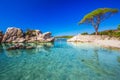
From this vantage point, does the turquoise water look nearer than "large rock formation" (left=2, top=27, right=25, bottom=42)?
Yes

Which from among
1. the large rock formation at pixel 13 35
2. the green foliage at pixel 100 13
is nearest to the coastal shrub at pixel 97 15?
the green foliage at pixel 100 13

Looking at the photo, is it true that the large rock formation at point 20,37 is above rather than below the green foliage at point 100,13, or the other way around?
below

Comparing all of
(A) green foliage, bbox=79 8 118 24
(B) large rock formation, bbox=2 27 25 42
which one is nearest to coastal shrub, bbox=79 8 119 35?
(A) green foliage, bbox=79 8 118 24

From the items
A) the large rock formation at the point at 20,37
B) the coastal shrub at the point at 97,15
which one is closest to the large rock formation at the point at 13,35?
the large rock formation at the point at 20,37

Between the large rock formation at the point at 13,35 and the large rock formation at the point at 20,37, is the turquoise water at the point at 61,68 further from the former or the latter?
the large rock formation at the point at 13,35

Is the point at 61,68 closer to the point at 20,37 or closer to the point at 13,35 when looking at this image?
the point at 20,37

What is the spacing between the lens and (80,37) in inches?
1816

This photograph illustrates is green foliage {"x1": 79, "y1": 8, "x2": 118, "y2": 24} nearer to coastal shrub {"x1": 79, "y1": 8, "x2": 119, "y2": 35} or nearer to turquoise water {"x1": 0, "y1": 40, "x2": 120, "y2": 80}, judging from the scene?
coastal shrub {"x1": 79, "y1": 8, "x2": 119, "y2": 35}

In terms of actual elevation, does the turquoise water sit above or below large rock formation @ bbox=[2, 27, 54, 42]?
below

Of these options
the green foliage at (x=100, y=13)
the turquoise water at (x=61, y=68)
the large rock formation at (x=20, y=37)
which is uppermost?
the green foliage at (x=100, y=13)

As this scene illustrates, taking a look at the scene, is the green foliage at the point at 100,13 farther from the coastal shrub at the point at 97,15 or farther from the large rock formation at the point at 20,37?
the large rock formation at the point at 20,37

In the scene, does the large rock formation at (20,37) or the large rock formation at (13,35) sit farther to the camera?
the large rock formation at (13,35)

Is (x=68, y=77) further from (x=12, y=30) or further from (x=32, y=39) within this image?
(x=12, y=30)

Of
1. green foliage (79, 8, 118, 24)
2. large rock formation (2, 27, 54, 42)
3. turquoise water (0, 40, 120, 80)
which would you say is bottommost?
turquoise water (0, 40, 120, 80)
